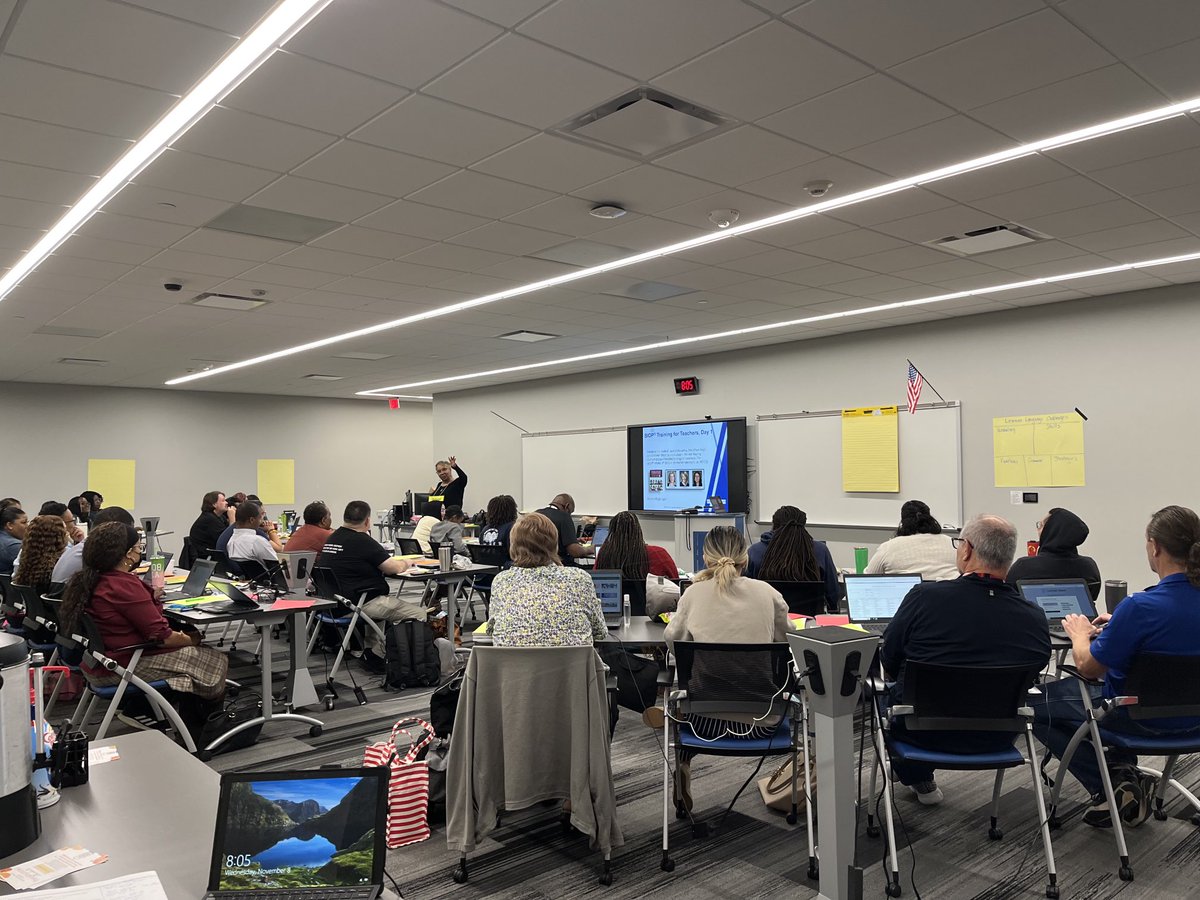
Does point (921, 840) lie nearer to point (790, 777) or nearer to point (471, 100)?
point (790, 777)

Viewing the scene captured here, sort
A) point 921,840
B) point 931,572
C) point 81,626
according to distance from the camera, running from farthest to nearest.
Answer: point 931,572 → point 81,626 → point 921,840

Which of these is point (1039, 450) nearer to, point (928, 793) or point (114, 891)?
point (928, 793)

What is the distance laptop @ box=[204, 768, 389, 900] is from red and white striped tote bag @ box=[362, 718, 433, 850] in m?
1.85

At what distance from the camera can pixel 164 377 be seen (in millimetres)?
11773

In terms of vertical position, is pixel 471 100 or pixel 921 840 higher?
pixel 471 100

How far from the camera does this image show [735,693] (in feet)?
10.4

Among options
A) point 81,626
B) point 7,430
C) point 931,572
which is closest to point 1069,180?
point 931,572

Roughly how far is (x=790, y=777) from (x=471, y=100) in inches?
120

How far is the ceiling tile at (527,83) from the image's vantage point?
115 inches

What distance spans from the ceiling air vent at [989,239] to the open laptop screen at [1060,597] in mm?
2130

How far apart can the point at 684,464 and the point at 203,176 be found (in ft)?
22.8

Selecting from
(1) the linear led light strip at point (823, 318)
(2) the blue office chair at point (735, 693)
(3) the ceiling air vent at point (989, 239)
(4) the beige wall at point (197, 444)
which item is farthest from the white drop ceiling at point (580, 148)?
(4) the beige wall at point (197, 444)

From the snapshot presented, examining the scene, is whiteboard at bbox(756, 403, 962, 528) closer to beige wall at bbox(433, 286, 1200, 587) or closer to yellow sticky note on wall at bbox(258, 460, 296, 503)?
beige wall at bbox(433, 286, 1200, 587)

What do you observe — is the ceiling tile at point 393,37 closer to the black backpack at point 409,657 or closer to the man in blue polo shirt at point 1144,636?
the man in blue polo shirt at point 1144,636
